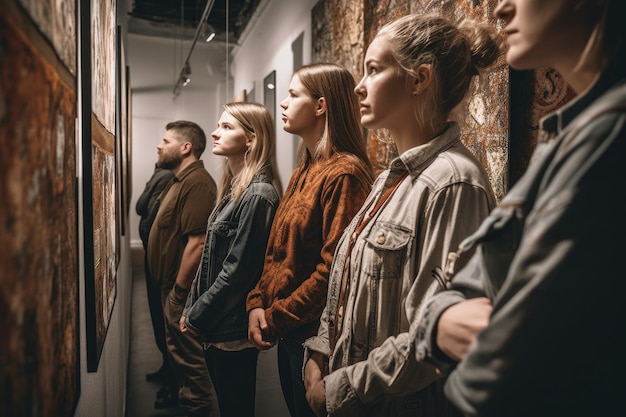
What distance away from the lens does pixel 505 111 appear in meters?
1.55

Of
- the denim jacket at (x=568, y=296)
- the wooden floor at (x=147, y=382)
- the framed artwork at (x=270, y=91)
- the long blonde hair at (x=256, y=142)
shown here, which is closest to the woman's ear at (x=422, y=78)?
the denim jacket at (x=568, y=296)

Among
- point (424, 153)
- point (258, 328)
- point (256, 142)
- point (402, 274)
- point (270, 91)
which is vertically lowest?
point (258, 328)

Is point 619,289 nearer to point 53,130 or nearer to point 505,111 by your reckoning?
point 53,130

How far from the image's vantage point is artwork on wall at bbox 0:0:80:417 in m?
0.46

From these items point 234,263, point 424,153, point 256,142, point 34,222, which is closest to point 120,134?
point 256,142

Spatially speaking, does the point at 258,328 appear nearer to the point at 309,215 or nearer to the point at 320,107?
the point at 309,215

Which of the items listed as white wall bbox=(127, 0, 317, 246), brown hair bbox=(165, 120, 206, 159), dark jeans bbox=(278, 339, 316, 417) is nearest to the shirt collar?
dark jeans bbox=(278, 339, 316, 417)

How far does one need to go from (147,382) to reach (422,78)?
332cm

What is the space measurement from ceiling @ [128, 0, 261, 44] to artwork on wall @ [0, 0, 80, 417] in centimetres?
527

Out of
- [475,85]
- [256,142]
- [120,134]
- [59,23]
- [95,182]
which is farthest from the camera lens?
[120,134]

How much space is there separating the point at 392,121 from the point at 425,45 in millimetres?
214

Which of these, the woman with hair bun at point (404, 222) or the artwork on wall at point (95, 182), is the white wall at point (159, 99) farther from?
the woman with hair bun at point (404, 222)

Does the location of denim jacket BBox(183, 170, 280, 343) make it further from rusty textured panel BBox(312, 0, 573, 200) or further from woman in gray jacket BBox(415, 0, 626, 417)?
woman in gray jacket BBox(415, 0, 626, 417)

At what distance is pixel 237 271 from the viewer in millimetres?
2059
